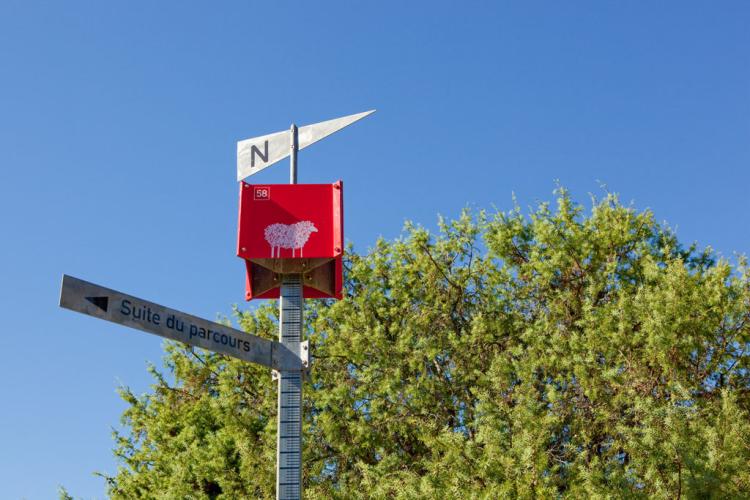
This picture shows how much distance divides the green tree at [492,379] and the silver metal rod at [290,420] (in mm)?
4768

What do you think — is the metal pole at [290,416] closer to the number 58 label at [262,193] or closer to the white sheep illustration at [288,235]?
the white sheep illustration at [288,235]

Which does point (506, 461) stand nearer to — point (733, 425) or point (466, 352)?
point (733, 425)

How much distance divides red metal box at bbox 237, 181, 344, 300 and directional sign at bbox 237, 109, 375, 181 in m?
0.25

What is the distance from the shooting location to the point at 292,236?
8.46 metres

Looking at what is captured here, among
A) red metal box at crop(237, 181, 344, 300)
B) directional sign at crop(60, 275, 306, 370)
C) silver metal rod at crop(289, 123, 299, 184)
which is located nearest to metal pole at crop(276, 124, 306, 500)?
directional sign at crop(60, 275, 306, 370)

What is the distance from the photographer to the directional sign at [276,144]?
28.9ft

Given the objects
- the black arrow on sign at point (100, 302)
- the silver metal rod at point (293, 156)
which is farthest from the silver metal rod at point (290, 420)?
the black arrow on sign at point (100, 302)

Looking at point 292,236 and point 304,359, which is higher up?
point 292,236

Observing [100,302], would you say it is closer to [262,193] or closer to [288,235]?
[288,235]

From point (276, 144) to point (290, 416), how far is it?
2.81 meters

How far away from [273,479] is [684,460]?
27.9ft

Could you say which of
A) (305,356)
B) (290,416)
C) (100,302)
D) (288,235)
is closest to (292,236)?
(288,235)

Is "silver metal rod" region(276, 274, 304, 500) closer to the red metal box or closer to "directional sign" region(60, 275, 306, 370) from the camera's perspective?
"directional sign" region(60, 275, 306, 370)

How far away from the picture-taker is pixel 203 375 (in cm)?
2220
